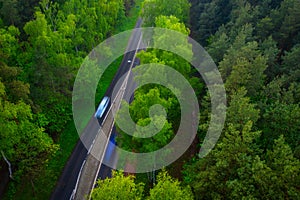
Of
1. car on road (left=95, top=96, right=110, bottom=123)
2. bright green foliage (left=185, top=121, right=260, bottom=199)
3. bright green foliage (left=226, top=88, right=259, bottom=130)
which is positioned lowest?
car on road (left=95, top=96, right=110, bottom=123)

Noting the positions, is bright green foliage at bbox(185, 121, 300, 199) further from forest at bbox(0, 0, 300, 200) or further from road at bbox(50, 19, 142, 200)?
road at bbox(50, 19, 142, 200)

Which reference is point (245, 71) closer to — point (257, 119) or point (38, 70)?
point (257, 119)

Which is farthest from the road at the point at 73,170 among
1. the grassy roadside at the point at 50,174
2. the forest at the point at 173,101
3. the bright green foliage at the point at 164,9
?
the bright green foliage at the point at 164,9

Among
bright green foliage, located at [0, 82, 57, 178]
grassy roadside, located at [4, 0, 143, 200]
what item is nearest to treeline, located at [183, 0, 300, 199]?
grassy roadside, located at [4, 0, 143, 200]

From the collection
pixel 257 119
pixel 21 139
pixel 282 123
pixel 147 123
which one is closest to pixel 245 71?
pixel 257 119

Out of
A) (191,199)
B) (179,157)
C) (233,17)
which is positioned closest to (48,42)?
(179,157)

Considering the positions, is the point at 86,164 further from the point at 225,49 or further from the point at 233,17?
the point at 233,17
